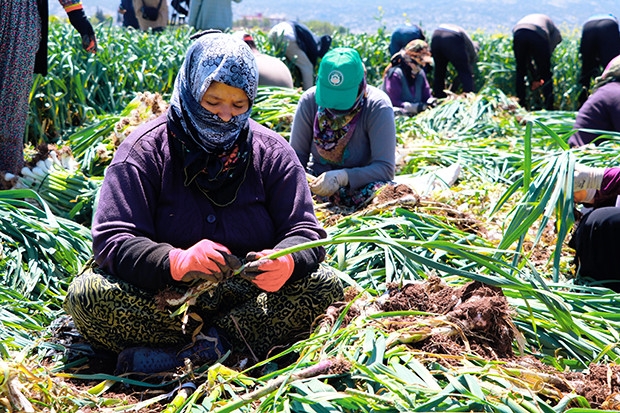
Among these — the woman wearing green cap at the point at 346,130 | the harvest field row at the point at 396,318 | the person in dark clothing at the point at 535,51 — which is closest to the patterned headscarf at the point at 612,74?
the harvest field row at the point at 396,318

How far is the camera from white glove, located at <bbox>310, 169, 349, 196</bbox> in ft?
11.7

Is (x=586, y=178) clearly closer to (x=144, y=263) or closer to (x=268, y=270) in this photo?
(x=268, y=270)

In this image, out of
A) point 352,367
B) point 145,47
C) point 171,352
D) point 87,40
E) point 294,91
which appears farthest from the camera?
point 145,47

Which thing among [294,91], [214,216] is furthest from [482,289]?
[294,91]

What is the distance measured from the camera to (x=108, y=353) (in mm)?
2277

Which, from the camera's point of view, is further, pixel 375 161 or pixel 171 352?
pixel 375 161

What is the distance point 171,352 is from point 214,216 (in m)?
Result: 0.40

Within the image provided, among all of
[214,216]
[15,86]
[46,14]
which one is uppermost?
[46,14]

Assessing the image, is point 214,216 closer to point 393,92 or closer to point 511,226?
point 511,226

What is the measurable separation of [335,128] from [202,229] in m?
1.51

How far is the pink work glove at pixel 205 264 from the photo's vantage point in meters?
1.97

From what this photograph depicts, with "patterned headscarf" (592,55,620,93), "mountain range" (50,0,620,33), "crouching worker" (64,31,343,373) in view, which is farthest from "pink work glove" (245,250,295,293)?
"mountain range" (50,0,620,33)

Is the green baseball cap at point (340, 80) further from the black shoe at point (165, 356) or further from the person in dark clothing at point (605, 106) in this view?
the black shoe at point (165, 356)

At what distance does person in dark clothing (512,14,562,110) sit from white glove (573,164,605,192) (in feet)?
16.7
